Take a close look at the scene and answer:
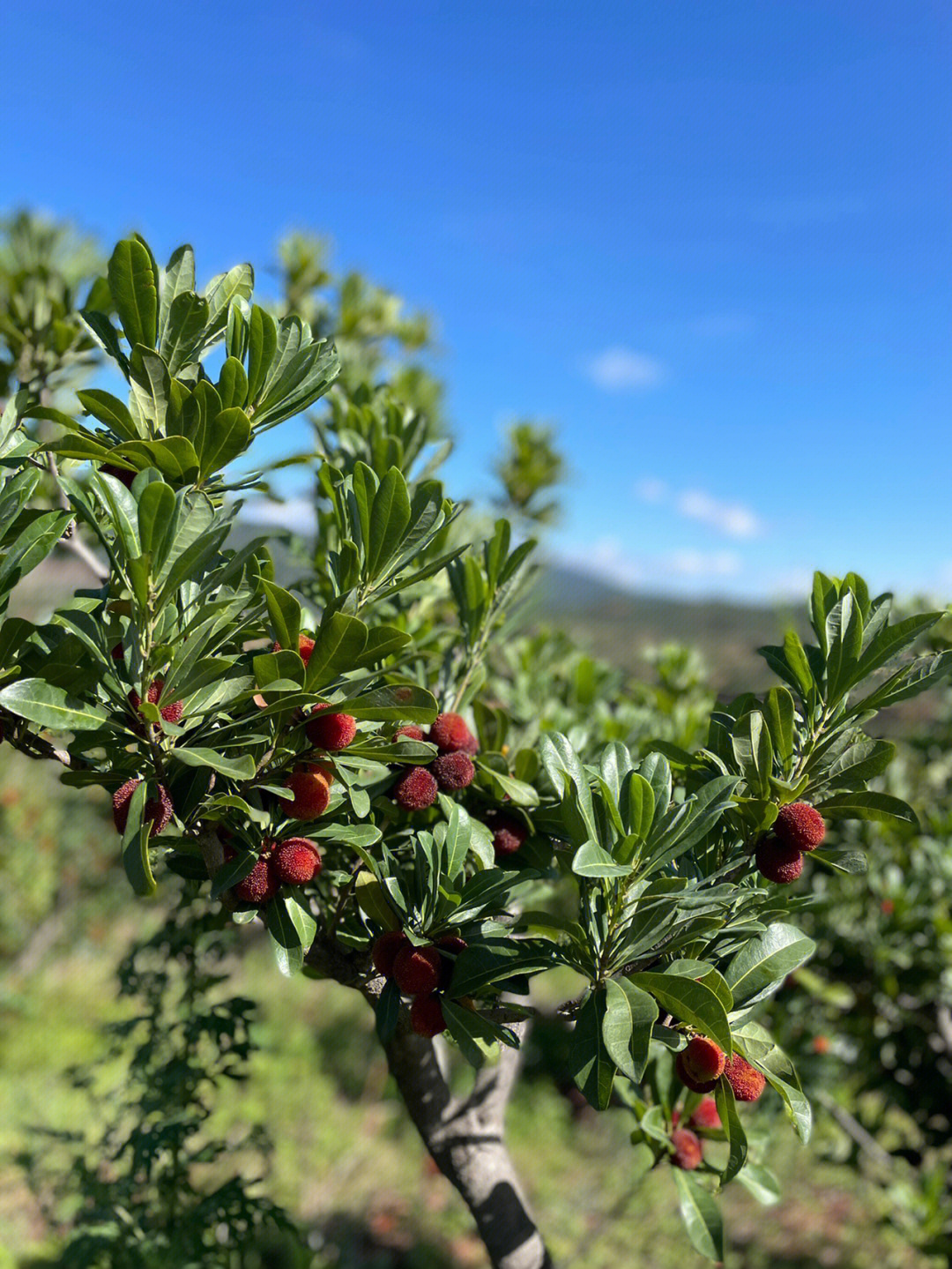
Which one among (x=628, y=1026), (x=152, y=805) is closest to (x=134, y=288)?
(x=152, y=805)

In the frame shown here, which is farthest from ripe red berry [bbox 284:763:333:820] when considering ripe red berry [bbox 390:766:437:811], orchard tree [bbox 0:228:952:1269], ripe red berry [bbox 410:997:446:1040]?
ripe red berry [bbox 410:997:446:1040]

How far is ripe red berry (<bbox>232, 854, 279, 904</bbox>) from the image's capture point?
2.73ft

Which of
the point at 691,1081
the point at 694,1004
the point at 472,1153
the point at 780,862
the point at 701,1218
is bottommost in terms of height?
the point at 472,1153

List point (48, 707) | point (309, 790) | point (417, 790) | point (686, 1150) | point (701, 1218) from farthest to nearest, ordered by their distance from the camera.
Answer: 1. point (686, 1150)
2. point (701, 1218)
3. point (417, 790)
4. point (309, 790)
5. point (48, 707)

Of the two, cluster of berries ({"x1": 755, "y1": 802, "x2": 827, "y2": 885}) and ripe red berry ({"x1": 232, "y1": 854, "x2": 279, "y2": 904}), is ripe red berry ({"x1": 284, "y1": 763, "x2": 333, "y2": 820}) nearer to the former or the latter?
ripe red berry ({"x1": 232, "y1": 854, "x2": 279, "y2": 904})

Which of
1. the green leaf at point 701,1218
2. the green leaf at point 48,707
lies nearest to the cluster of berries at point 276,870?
the green leaf at point 48,707

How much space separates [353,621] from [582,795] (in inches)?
10.9

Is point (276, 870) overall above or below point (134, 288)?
below

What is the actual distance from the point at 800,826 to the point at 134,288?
0.85 meters

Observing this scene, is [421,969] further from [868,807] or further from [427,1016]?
[868,807]

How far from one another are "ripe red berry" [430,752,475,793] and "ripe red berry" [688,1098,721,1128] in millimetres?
694

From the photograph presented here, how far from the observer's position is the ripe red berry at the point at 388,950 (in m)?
0.89

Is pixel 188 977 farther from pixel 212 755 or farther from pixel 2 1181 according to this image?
pixel 2 1181

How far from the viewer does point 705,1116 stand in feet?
4.07
